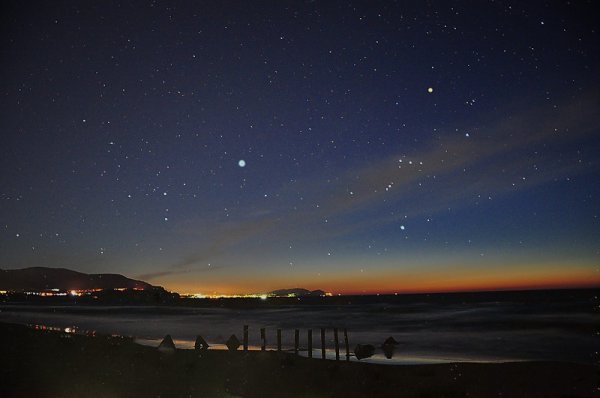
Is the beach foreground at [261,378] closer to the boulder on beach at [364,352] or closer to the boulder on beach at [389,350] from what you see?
the boulder on beach at [364,352]

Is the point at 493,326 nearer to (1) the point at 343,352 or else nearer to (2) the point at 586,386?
(1) the point at 343,352

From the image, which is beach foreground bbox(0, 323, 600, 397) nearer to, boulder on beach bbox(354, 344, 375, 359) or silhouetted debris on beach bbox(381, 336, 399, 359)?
boulder on beach bbox(354, 344, 375, 359)

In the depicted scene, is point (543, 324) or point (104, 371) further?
point (543, 324)

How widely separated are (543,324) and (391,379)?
4151 cm

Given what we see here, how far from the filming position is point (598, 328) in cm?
4247

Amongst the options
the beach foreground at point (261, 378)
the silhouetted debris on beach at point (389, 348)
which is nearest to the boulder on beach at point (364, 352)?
the silhouetted debris on beach at point (389, 348)

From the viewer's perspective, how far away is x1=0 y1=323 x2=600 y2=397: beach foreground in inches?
576

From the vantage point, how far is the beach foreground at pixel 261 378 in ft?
48.0

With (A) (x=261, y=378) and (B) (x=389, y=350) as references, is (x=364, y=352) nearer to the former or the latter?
(B) (x=389, y=350)

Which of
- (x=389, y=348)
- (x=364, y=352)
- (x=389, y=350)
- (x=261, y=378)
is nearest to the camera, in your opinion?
(x=261, y=378)

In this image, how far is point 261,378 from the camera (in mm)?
17875

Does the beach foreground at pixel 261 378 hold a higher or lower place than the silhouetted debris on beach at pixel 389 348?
higher

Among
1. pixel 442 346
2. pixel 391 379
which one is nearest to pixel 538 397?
pixel 391 379

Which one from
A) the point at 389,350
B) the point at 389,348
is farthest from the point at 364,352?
the point at 389,348
